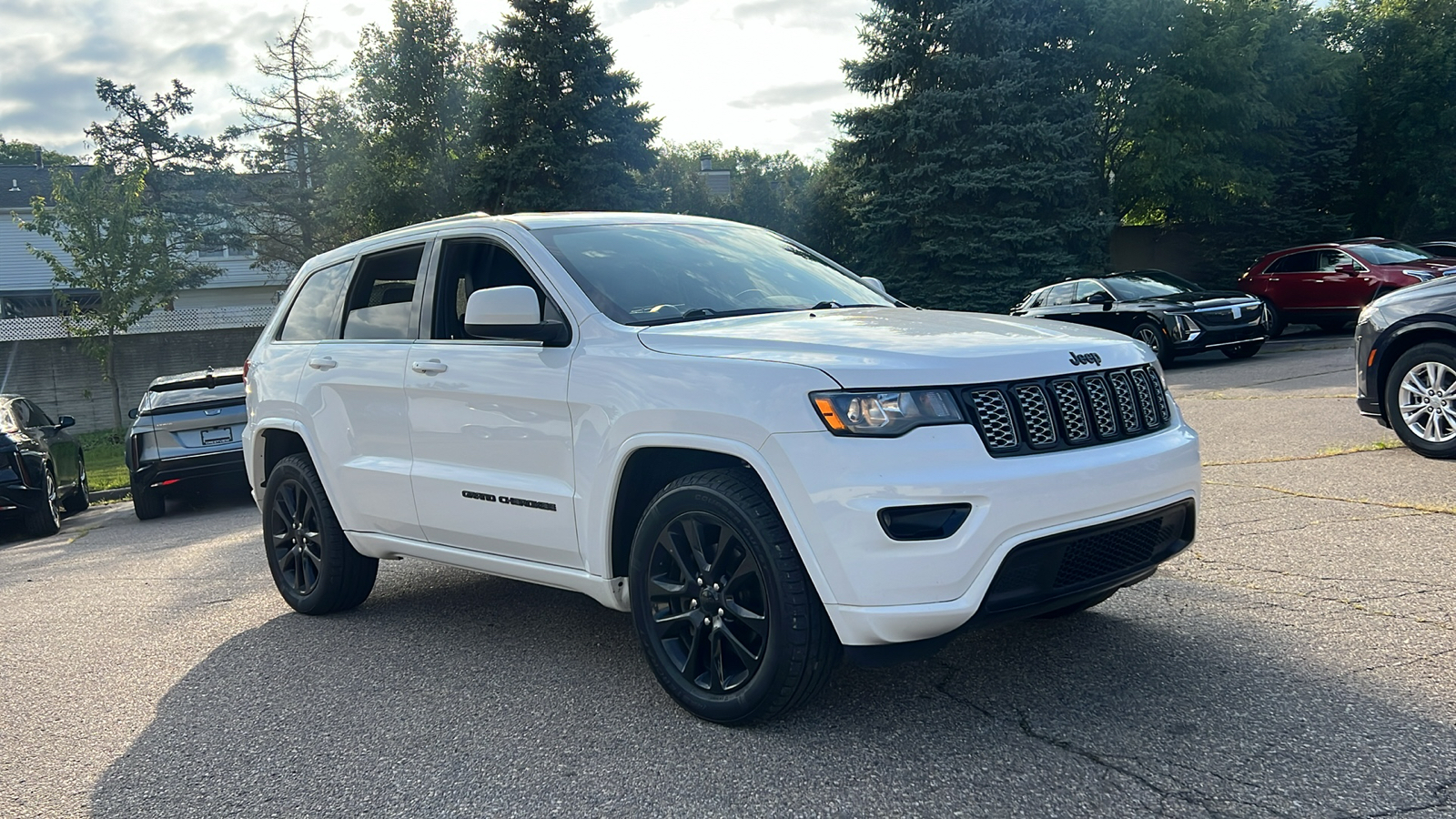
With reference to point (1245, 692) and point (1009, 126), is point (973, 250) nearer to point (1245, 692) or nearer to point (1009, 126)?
point (1009, 126)

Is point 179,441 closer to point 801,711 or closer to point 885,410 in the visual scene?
point 801,711

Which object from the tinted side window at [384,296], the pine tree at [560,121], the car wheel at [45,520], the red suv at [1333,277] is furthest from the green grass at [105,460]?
the red suv at [1333,277]

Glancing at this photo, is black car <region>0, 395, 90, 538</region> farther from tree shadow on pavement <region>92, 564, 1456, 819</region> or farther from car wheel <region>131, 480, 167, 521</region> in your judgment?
tree shadow on pavement <region>92, 564, 1456, 819</region>

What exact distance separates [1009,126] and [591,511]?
23.7m

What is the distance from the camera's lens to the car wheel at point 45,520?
36.1 ft

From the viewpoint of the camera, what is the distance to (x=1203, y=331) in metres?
16.5

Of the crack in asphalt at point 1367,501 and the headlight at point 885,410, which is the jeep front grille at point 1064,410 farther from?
the crack in asphalt at point 1367,501

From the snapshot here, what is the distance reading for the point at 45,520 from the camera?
11047 millimetres

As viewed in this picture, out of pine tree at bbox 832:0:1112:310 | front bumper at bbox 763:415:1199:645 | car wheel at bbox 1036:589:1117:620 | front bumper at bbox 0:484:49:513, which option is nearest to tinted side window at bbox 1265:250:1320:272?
pine tree at bbox 832:0:1112:310

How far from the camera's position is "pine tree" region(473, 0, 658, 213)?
29.5m

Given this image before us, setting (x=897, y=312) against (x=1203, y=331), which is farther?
(x=1203, y=331)

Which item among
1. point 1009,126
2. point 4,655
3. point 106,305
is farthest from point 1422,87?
point 4,655

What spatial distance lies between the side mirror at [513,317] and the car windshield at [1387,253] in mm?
18918

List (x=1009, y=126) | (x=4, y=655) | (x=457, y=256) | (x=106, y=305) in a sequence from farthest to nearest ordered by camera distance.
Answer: (x=1009, y=126), (x=106, y=305), (x=4, y=655), (x=457, y=256)
